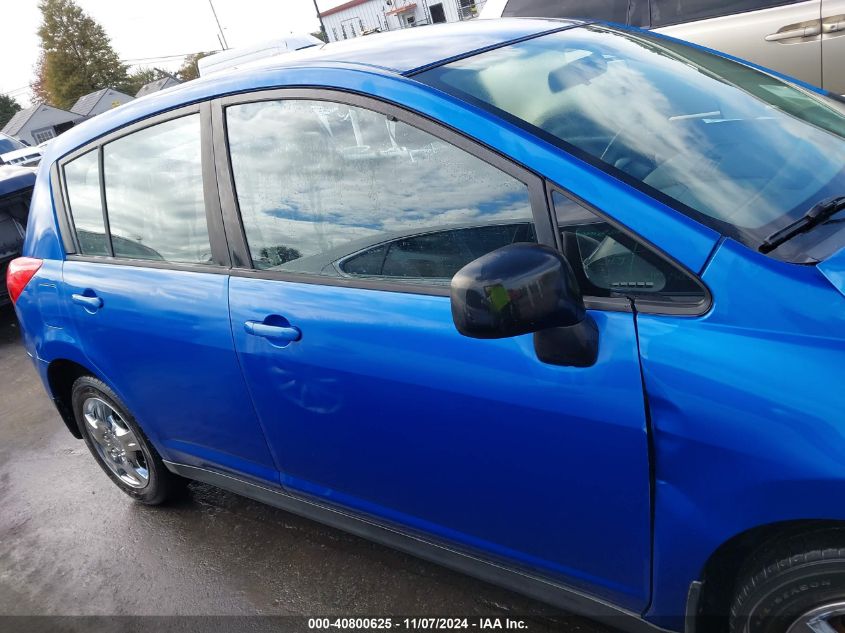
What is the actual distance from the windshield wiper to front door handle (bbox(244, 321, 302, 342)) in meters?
1.19

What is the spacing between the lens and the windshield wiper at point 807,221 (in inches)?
59.9

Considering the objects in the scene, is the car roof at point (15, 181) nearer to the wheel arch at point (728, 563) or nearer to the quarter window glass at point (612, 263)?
the quarter window glass at point (612, 263)

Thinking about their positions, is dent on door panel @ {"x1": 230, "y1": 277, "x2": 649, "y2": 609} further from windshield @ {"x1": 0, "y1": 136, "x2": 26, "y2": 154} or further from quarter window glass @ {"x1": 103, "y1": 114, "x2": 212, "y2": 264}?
windshield @ {"x1": 0, "y1": 136, "x2": 26, "y2": 154}

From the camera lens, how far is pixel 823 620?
1429 millimetres

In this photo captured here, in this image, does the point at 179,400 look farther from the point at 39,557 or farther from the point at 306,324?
the point at 39,557

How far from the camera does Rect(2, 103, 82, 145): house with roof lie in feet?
167

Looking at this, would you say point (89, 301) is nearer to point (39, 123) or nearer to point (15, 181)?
point (15, 181)

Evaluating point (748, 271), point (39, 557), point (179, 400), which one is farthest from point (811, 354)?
point (39, 557)

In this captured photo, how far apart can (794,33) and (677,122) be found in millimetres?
3505

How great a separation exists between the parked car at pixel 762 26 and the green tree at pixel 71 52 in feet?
239

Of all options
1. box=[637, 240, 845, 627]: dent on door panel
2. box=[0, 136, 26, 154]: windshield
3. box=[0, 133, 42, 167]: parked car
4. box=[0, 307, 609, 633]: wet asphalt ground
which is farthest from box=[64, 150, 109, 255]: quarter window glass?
box=[0, 136, 26, 154]: windshield

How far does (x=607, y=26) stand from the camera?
2.56 metres

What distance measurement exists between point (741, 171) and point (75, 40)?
78581 mm

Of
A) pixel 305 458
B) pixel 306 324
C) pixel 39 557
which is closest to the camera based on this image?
pixel 306 324
